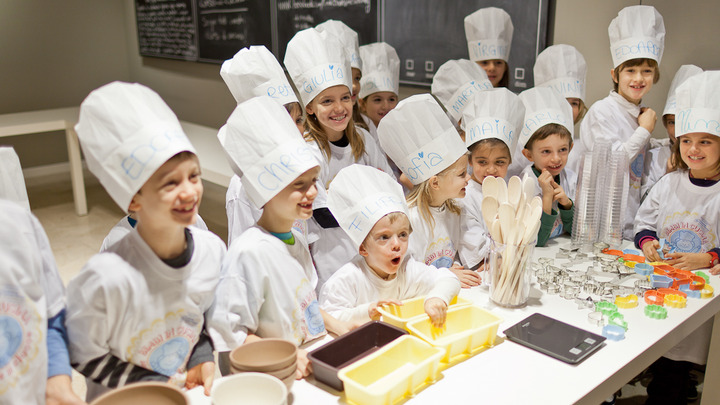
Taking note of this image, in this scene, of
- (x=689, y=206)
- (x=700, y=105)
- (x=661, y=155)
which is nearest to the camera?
(x=700, y=105)

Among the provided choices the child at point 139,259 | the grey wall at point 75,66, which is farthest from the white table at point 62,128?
the child at point 139,259

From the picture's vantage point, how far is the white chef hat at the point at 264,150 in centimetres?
123

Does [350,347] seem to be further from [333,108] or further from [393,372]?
[333,108]

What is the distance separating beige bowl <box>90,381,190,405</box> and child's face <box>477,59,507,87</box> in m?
2.33

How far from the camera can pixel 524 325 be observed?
1.41 m

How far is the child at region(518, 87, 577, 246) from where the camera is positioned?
2094 millimetres

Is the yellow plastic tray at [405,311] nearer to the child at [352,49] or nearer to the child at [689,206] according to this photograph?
the child at [689,206]

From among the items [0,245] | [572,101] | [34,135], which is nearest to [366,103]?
[572,101]

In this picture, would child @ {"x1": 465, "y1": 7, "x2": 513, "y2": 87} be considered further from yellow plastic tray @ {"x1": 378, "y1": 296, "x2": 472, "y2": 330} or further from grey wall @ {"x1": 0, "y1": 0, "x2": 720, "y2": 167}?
grey wall @ {"x1": 0, "y1": 0, "x2": 720, "y2": 167}

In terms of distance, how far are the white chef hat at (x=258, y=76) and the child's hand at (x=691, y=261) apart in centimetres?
142

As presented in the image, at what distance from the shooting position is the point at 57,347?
3.34ft

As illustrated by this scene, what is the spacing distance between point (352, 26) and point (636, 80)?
2.07 metres

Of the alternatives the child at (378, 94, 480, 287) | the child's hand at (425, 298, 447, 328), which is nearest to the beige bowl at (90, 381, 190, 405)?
the child's hand at (425, 298, 447, 328)

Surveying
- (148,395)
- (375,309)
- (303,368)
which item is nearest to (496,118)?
(375,309)
